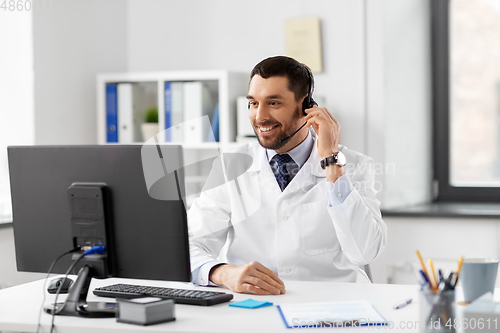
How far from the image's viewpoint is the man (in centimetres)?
178

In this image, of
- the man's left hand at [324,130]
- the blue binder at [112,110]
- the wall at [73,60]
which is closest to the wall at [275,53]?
A: the wall at [73,60]

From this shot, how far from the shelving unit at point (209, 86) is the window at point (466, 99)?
110cm

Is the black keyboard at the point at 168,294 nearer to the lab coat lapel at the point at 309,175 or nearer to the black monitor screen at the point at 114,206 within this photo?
the black monitor screen at the point at 114,206

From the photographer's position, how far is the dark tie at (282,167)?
6.37ft

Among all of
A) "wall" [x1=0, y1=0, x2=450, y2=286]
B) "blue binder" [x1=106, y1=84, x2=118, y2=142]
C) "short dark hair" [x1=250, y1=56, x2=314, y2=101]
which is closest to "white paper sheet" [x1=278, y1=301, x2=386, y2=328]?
"short dark hair" [x1=250, y1=56, x2=314, y2=101]

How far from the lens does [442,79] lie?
10.8ft

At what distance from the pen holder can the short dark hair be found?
3.19ft

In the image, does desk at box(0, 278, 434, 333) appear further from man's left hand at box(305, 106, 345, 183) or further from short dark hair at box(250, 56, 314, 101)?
short dark hair at box(250, 56, 314, 101)

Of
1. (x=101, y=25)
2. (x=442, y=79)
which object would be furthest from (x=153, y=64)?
(x=442, y=79)

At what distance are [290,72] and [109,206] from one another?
2.63 ft

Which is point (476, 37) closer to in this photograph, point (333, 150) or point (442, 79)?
point (442, 79)

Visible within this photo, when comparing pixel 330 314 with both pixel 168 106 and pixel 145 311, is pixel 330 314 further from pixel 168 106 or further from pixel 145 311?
pixel 168 106

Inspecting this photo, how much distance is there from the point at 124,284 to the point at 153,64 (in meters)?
1.98

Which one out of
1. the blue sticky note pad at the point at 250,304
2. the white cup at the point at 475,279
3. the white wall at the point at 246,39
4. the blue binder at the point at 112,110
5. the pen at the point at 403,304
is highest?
the white wall at the point at 246,39
